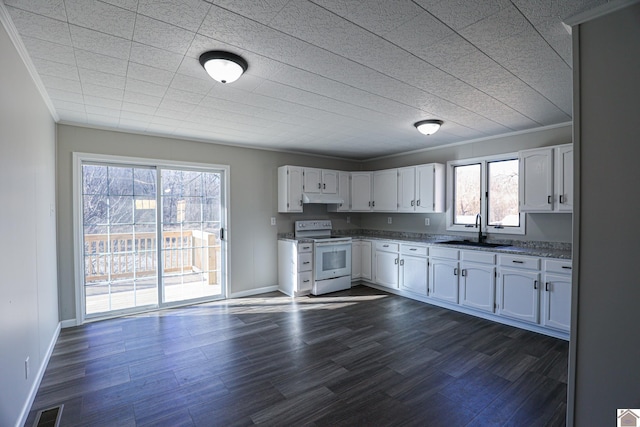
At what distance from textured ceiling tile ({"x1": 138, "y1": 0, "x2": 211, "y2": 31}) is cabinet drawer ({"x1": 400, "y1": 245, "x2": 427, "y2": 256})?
13.2 ft

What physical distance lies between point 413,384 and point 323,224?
3.61 meters

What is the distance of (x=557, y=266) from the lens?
11.1ft

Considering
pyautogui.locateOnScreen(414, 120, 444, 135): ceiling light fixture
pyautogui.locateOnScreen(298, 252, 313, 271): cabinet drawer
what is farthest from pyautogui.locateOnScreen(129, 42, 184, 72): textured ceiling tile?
pyautogui.locateOnScreen(298, 252, 313, 271): cabinet drawer

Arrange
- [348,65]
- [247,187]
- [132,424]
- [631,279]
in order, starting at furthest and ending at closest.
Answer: [247,187] → [348,65] → [132,424] → [631,279]

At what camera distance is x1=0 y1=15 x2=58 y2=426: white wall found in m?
1.79

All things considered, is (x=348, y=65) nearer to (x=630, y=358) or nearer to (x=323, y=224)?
(x=630, y=358)

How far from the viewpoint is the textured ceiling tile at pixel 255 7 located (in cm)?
161

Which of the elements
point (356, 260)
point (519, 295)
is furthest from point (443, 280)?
point (356, 260)

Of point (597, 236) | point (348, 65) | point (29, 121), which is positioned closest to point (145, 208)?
point (29, 121)

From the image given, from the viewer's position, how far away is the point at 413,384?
2521 millimetres

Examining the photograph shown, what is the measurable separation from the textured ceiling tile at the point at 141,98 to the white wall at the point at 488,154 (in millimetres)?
4084

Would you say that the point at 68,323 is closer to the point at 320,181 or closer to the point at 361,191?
the point at 320,181

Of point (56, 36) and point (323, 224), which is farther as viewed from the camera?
point (323, 224)

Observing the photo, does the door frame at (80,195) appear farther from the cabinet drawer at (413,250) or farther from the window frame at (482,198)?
the window frame at (482,198)
